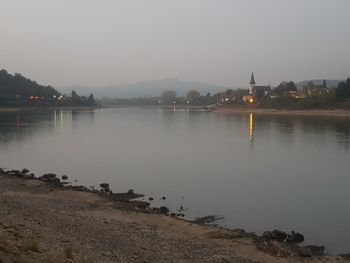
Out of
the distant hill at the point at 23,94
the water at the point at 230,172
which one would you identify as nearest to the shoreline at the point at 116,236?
the water at the point at 230,172

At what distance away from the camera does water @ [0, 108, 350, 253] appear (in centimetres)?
1334

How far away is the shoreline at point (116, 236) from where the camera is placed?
7421 millimetres

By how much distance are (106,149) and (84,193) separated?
1580cm

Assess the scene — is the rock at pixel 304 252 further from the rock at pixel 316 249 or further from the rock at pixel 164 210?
the rock at pixel 164 210

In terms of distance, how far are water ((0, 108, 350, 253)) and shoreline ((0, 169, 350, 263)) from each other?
60.8 inches

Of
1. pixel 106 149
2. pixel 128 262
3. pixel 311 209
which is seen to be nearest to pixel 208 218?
pixel 311 209

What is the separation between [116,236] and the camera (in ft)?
30.8

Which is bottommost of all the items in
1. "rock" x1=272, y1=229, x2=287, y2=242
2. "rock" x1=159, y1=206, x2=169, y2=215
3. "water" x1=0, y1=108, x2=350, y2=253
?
"water" x1=0, y1=108, x2=350, y2=253

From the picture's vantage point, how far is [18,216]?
32.0ft

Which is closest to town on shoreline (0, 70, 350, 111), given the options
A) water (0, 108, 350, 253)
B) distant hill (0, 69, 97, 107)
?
distant hill (0, 69, 97, 107)

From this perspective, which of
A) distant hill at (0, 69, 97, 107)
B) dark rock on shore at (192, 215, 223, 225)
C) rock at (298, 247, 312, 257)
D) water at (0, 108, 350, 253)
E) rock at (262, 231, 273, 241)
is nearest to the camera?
rock at (298, 247, 312, 257)

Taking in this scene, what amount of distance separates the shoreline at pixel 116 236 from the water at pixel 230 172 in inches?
60.8

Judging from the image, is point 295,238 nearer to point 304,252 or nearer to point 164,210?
point 304,252

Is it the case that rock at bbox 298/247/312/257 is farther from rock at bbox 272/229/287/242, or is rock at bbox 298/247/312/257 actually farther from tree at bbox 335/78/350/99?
tree at bbox 335/78/350/99
